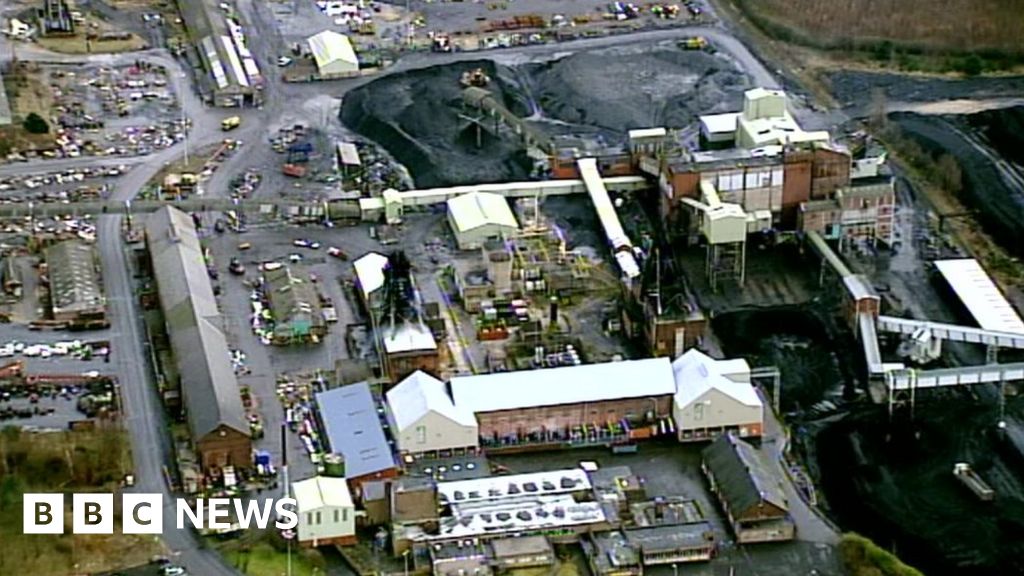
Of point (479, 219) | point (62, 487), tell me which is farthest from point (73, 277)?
A: point (479, 219)

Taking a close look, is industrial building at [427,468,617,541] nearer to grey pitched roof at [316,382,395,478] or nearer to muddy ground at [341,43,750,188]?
grey pitched roof at [316,382,395,478]

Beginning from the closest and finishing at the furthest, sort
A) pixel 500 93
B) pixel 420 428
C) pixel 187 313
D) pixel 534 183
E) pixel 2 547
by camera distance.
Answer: pixel 2 547, pixel 420 428, pixel 187 313, pixel 534 183, pixel 500 93

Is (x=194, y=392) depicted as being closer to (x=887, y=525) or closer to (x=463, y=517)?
(x=463, y=517)

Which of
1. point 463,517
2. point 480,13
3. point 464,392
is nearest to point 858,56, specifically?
point 480,13

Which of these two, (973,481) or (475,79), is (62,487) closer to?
(973,481)

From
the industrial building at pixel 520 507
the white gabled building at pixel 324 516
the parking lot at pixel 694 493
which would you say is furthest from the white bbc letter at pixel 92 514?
the parking lot at pixel 694 493

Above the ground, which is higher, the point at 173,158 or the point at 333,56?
the point at 333,56

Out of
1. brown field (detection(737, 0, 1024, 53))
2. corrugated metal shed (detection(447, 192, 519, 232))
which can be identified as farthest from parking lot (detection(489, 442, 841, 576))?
brown field (detection(737, 0, 1024, 53))

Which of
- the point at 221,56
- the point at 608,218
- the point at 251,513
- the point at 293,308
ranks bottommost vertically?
the point at 251,513
